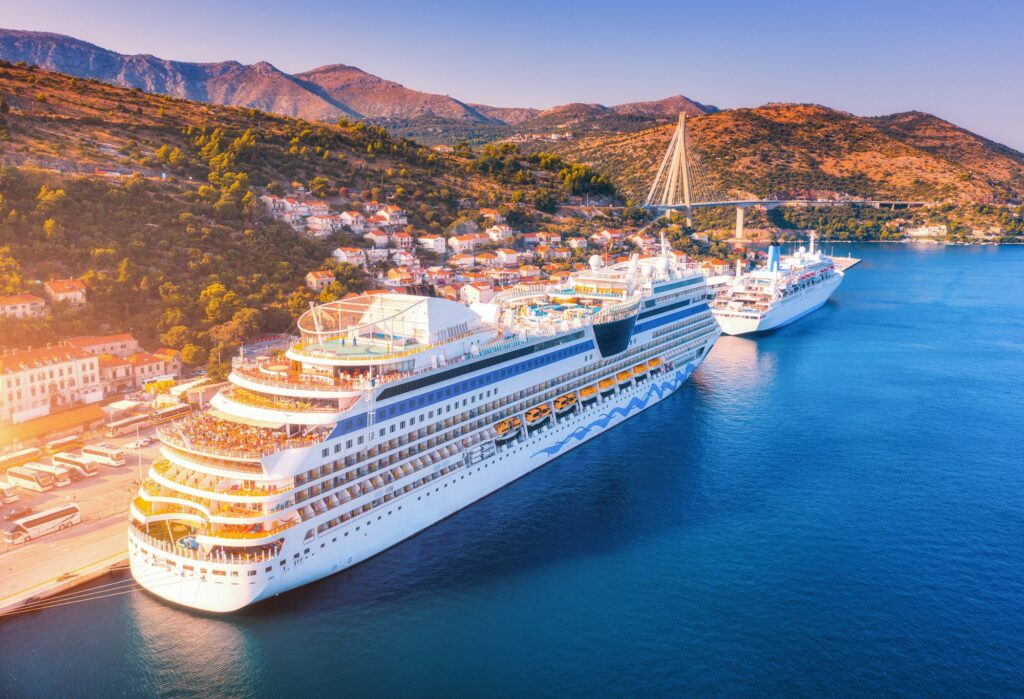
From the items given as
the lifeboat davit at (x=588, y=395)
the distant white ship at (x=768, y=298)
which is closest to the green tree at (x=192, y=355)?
the lifeboat davit at (x=588, y=395)

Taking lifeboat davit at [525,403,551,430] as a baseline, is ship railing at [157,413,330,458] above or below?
above

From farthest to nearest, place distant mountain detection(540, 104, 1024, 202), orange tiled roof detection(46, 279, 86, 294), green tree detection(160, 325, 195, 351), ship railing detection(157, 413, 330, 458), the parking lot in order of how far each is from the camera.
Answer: distant mountain detection(540, 104, 1024, 202) < orange tiled roof detection(46, 279, 86, 294) < green tree detection(160, 325, 195, 351) < the parking lot < ship railing detection(157, 413, 330, 458)

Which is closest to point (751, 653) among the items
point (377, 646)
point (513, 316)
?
point (377, 646)

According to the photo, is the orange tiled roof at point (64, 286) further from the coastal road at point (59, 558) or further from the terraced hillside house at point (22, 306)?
the coastal road at point (59, 558)

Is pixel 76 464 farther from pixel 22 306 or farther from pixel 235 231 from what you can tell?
pixel 235 231

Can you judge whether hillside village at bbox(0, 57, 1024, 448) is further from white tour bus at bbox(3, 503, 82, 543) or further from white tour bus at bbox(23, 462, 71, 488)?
white tour bus at bbox(3, 503, 82, 543)

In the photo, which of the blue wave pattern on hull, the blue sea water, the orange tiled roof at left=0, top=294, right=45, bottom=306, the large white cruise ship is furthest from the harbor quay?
the orange tiled roof at left=0, top=294, right=45, bottom=306
